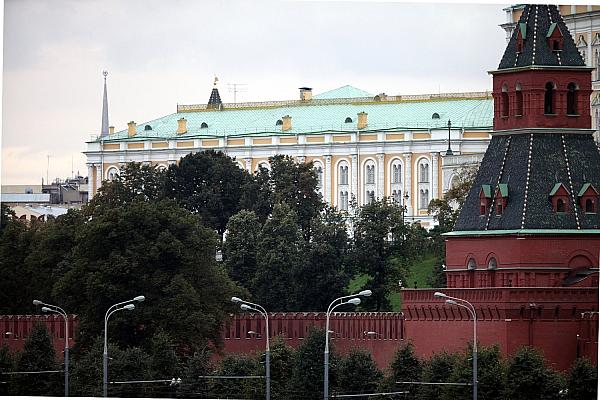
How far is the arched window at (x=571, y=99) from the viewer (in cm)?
9562

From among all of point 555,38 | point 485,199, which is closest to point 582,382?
point 485,199

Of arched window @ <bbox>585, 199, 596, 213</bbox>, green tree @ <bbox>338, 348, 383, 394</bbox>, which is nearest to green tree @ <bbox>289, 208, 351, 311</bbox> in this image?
arched window @ <bbox>585, 199, 596, 213</bbox>

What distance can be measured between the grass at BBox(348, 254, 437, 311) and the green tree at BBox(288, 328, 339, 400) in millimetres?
24985

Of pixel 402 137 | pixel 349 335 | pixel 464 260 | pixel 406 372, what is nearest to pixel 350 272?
pixel 349 335

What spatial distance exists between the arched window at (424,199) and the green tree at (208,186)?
20.4 m

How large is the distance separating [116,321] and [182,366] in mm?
5149

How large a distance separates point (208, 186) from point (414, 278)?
13.3 meters

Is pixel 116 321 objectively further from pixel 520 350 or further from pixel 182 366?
pixel 520 350

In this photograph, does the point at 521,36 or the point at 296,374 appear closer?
the point at 296,374

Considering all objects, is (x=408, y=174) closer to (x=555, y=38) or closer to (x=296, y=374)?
(x=555, y=38)

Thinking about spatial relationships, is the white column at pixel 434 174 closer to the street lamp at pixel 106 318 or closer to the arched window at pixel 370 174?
the arched window at pixel 370 174

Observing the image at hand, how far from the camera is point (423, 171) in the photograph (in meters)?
157

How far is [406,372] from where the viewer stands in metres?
87.8

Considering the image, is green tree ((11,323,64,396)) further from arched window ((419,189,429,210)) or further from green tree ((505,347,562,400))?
arched window ((419,189,429,210))
